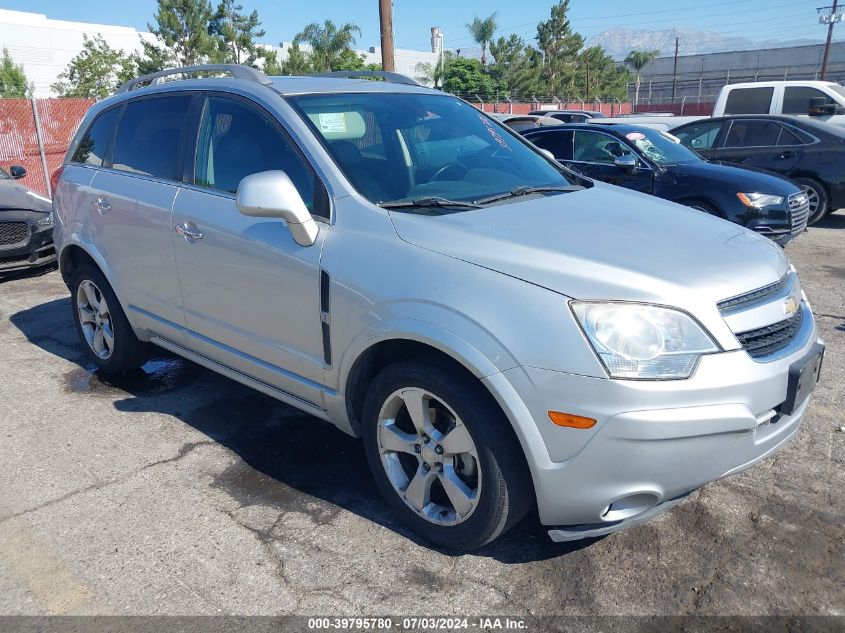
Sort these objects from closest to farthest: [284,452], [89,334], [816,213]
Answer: [284,452], [89,334], [816,213]

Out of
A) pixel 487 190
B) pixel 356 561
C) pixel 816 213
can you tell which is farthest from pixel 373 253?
pixel 816 213

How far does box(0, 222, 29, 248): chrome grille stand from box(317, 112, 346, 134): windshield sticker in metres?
5.49

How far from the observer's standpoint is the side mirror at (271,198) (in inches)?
116

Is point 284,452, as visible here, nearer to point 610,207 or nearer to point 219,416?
point 219,416

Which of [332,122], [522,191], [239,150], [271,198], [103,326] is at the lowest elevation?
[103,326]

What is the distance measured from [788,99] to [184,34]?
31.1 m

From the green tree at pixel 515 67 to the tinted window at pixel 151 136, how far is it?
49521 millimetres

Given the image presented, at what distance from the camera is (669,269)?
260cm

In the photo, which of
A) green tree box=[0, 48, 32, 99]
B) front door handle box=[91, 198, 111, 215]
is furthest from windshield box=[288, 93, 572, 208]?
green tree box=[0, 48, 32, 99]

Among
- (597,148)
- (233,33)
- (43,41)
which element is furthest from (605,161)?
(43,41)

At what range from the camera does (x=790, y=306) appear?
287 centimetres

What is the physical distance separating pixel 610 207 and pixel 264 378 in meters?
1.87

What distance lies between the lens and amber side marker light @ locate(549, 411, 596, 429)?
239 centimetres

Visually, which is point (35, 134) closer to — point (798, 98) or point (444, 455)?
point (444, 455)
